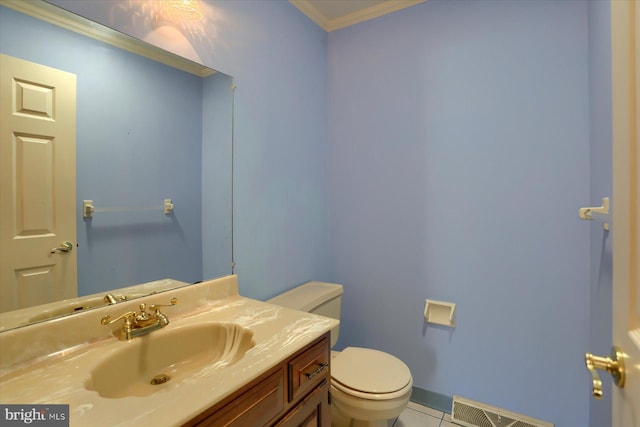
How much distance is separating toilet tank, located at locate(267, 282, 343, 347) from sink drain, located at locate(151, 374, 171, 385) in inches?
27.0

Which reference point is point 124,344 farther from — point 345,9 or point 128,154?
point 345,9

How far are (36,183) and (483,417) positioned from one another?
90.3 inches

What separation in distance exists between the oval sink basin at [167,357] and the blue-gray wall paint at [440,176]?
0.49 m

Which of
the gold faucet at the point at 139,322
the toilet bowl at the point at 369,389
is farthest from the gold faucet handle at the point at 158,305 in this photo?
the toilet bowl at the point at 369,389

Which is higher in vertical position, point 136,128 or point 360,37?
point 360,37

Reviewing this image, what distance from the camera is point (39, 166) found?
821mm

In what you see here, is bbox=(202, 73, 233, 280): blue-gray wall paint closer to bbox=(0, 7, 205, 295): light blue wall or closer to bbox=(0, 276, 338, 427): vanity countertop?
bbox=(0, 7, 205, 295): light blue wall

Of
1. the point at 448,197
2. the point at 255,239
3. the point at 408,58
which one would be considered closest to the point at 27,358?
the point at 255,239

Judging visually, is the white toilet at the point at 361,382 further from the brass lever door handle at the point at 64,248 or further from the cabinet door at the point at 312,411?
the brass lever door handle at the point at 64,248

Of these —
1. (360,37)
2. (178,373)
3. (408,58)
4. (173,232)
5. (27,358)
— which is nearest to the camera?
(27,358)

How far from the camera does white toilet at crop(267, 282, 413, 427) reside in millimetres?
1241

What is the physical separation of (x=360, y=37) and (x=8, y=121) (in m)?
1.92

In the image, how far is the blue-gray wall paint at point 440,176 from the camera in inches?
56.8

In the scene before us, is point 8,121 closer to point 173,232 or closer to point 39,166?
→ point 39,166
